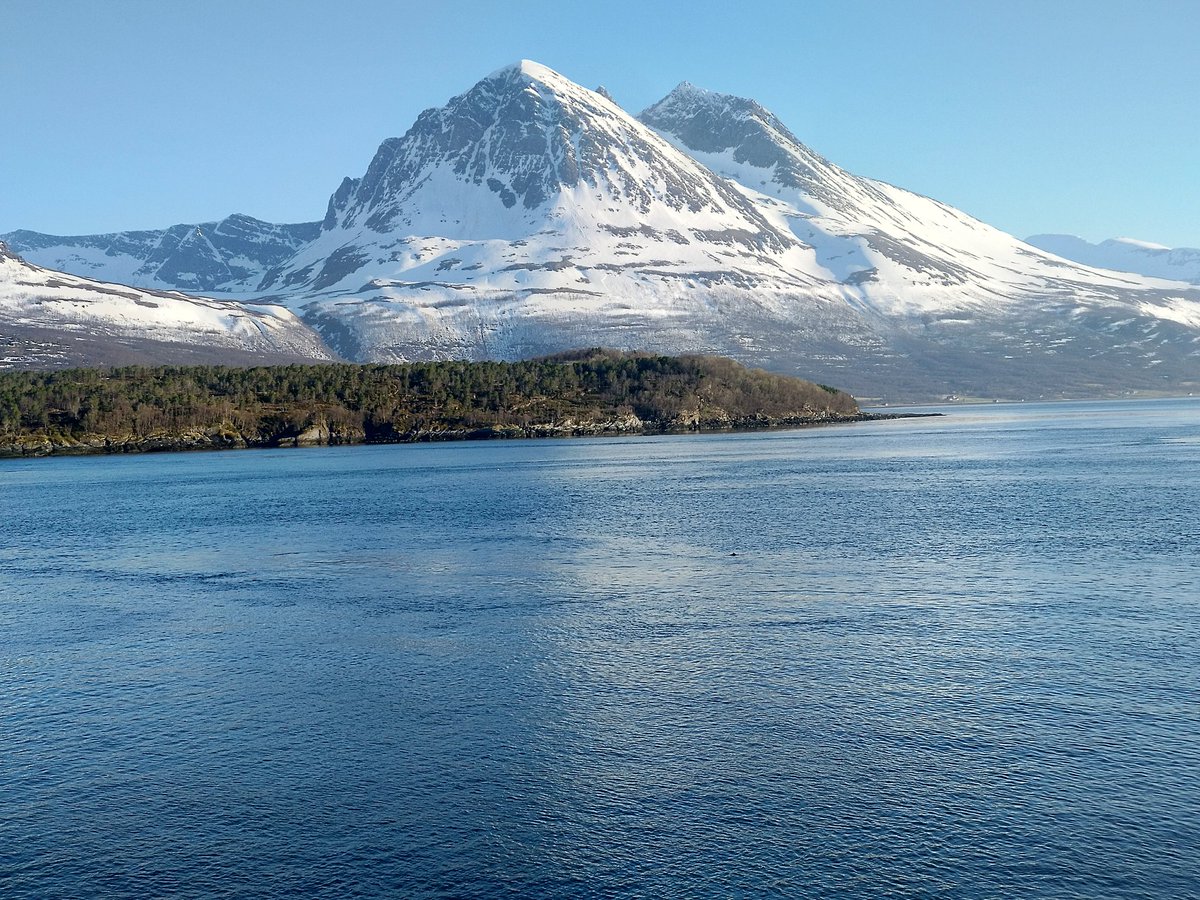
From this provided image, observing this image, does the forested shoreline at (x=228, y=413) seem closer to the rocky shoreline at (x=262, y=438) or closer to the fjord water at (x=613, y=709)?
the rocky shoreline at (x=262, y=438)

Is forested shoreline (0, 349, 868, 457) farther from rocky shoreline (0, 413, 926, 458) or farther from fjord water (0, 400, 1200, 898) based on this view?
fjord water (0, 400, 1200, 898)

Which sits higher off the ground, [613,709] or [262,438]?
[262,438]

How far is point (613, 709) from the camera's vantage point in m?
30.9

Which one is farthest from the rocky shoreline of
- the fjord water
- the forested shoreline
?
the fjord water

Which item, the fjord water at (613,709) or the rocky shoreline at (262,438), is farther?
the rocky shoreline at (262,438)

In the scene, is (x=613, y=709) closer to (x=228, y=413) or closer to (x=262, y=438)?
(x=262, y=438)

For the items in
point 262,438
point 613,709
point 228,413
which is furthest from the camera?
point 228,413

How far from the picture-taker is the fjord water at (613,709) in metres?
22.0

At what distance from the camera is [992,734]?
2798cm

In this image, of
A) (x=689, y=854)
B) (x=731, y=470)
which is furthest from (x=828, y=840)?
(x=731, y=470)

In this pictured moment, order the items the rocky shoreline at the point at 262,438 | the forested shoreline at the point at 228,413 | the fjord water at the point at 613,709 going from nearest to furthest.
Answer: the fjord water at the point at 613,709 < the rocky shoreline at the point at 262,438 < the forested shoreline at the point at 228,413

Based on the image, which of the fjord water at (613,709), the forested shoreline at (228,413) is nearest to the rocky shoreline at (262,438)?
the forested shoreline at (228,413)

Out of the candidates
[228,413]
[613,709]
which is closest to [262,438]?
[228,413]

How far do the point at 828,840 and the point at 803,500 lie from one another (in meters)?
58.5
